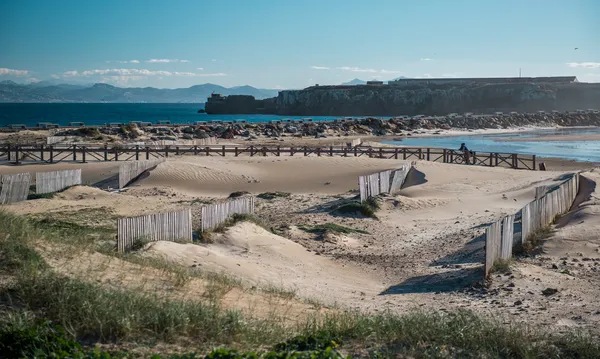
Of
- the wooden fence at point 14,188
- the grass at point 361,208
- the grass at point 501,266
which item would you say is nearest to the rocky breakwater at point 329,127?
the wooden fence at point 14,188

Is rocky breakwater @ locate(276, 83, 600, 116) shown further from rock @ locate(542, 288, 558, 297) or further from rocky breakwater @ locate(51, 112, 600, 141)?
rock @ locate(542, 288, 558, 297)

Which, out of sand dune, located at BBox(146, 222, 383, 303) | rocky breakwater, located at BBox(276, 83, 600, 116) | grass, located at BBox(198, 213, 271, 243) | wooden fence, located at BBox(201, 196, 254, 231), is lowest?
sand dune, located at BBox(146, 222, 383, 303)

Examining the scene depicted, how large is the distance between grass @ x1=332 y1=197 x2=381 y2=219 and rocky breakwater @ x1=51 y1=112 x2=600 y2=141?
116 feet

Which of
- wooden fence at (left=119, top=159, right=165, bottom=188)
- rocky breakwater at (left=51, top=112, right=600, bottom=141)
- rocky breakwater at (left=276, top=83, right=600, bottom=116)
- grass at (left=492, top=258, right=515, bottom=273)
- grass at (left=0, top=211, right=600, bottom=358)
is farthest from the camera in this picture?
rocky breakwater at (left=276, top=83, right=600, bottom=116)

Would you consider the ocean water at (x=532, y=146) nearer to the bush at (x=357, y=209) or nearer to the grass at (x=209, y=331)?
the bush at (x=357, y=209)

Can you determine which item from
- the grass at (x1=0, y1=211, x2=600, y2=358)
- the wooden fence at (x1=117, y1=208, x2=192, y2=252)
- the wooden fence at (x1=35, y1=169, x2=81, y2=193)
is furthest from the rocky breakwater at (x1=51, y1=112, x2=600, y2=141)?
the grass at (x1=0, y1=211, x2=600, y2=358)

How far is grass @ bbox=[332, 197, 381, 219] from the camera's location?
22781mm

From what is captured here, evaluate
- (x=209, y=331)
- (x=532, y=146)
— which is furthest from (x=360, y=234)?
(x=532, y=146)

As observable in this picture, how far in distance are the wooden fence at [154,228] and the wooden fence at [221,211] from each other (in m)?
0.77

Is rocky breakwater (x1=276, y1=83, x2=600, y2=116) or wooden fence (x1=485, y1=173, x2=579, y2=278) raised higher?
rocky breakwater (x1=276, y1=83, x2=600, y2=116)

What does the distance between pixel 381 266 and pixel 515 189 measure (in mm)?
15145

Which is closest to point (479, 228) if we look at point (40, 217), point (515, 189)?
point (515, 189)

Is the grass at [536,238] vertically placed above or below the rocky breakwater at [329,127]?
below

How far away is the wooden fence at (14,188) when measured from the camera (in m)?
22.5
